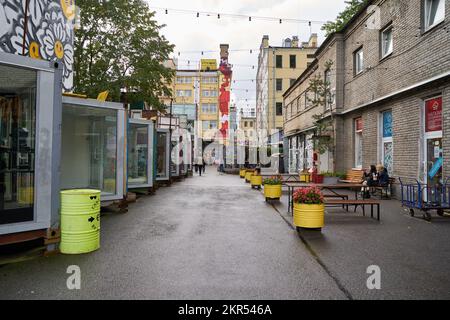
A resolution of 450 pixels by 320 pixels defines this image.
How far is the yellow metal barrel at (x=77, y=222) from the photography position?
17.8ft

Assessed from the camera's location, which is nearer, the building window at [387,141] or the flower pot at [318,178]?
the building window at [387,141]

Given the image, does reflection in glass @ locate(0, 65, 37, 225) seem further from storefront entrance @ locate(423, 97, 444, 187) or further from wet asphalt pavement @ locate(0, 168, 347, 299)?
storefront entrance @ locate(423, 97, 444, 187)

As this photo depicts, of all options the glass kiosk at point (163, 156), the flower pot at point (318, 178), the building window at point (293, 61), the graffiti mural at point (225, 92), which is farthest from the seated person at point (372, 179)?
the graffiti mural at point (225, 92)

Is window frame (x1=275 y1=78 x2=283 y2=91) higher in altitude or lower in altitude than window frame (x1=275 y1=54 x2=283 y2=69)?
lower

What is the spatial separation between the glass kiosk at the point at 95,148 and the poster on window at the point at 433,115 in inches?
362

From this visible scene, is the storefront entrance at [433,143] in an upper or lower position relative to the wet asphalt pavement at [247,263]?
upper

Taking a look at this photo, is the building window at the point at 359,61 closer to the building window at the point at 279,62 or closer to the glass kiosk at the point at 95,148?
the glass kiosk at the point at 95,148

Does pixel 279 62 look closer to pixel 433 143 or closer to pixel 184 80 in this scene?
pixel 184 80

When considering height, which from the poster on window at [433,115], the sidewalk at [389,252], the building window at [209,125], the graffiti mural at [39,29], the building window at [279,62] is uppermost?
the building window at [279,62]

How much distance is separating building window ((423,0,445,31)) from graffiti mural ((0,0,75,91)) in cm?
1089

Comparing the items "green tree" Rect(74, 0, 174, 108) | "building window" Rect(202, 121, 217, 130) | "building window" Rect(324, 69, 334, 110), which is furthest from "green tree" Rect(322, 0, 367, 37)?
"building window" Rect(202, 121, 217, 130)

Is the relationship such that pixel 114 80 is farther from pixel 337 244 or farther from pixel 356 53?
pixel 337 244

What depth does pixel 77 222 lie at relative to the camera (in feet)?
17.9

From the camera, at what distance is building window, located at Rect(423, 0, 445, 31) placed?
9.98m
